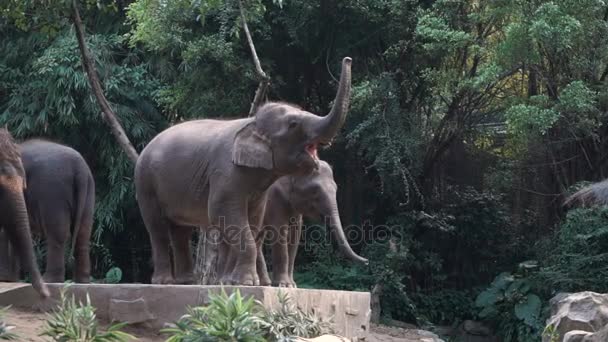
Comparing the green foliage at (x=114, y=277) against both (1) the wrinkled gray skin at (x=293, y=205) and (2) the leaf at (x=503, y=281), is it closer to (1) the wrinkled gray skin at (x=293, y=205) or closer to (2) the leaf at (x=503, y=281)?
(1) the wrinkled gray skin at (x=293, y=205)

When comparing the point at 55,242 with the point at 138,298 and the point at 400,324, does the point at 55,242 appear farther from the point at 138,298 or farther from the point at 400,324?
the point at 400,324

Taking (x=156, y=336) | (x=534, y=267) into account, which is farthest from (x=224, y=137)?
(x=534, y=267)

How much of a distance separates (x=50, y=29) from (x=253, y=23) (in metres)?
7.95

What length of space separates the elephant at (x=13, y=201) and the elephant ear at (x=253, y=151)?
1.83 meters

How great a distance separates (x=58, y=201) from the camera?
10.6 meters

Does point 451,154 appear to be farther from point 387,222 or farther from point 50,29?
point 50,29

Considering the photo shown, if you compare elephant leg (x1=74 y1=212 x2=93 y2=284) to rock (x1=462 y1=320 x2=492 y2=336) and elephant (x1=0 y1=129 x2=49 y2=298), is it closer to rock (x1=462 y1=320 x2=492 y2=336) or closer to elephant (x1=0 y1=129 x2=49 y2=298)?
elephant (x1=0 y1=129 x2=49 y2=298)

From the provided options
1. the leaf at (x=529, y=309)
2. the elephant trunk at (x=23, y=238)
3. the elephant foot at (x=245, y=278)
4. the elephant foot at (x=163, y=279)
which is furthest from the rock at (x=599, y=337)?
the leaf at (x=529, y=309)

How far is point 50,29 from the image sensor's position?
34.0 ft

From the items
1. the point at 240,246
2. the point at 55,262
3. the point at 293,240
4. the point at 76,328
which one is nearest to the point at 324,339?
the point at 240,246

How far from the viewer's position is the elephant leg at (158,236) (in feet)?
33.2

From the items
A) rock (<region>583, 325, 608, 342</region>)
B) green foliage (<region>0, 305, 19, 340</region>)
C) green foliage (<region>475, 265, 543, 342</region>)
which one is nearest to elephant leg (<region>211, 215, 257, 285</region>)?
green foliage (<region>0, 305, 19, 340</region>)

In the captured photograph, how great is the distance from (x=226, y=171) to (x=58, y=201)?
2226 millimetres

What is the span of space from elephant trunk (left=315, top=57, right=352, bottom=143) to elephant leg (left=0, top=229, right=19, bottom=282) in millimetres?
3568
